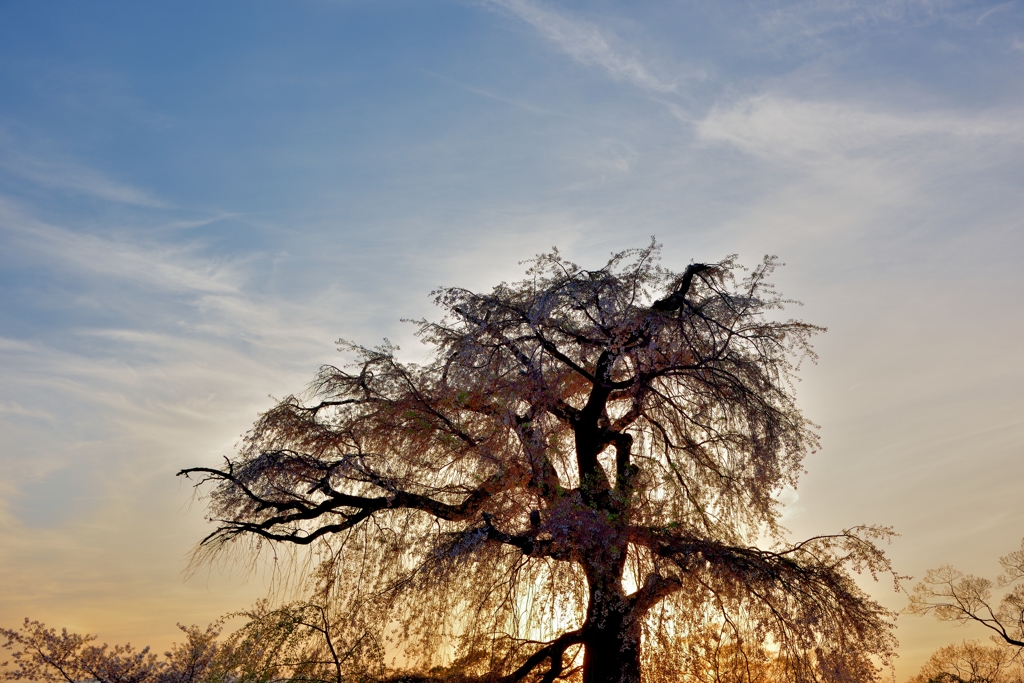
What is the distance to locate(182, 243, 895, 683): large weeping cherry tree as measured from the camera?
35.9 ft

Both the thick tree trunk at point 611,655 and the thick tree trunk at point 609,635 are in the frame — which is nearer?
the thick tree trunk at point 609,635

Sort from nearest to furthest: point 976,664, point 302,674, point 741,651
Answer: point 741,651 → point 302,674 → point 976,664

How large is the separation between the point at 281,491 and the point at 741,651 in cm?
744

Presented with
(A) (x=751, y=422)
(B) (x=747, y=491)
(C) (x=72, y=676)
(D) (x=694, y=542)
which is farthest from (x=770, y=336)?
(C) (x=72, y=676)

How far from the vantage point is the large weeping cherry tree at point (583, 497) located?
10953 millimetres

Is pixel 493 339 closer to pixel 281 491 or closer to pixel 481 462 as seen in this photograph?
pixel 481 462

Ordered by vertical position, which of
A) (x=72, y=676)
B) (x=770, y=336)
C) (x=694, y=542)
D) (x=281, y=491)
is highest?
(x=770, y=336)

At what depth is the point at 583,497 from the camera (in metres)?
12.2

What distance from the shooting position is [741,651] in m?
10.7

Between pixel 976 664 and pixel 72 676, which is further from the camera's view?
pixel 976 664

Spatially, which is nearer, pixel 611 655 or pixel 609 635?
pixel 611 655

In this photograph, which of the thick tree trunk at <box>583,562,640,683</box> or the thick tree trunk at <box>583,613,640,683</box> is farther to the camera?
the thick tree trunk at <box>583,613,640,683</box>

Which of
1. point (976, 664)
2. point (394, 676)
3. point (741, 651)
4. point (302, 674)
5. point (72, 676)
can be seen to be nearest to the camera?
point (72, 676)

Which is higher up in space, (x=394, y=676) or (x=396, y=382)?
(x=396, y=382)
